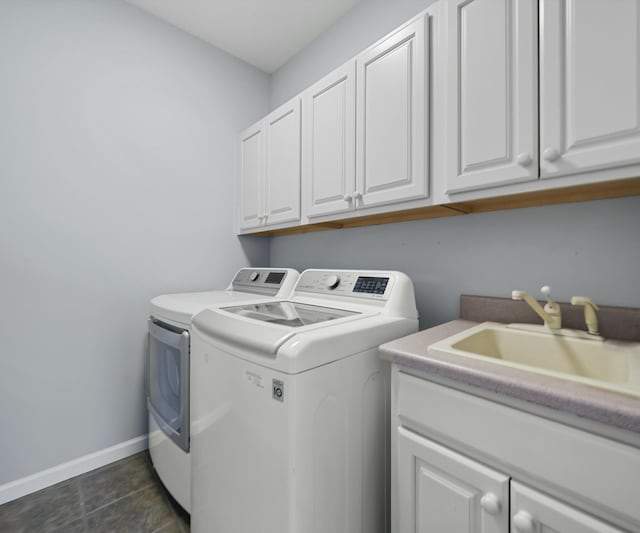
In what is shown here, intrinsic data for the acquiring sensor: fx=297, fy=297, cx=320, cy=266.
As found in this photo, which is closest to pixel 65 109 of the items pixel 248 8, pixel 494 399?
pixel 248 8

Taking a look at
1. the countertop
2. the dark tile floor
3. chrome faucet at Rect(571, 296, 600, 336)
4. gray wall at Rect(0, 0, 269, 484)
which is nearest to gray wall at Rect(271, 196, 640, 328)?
chrome faucet at Rect(571, 296, 600, 336)

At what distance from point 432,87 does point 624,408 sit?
3.90ft

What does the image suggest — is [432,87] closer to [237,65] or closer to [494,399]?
[494,399]

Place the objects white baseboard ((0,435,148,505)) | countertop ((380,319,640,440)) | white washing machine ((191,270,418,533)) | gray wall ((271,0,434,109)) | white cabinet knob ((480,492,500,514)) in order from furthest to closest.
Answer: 1. gray wall ((271,0,434,109))
2. white baseboard ((0,435,148,505))
3. white washing machine ((191,270,418,533))
4. white cabinet knob ((480,492,500,514))
5. countertop ((380,319,640,440))

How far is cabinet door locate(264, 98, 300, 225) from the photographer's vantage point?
184 centimetres

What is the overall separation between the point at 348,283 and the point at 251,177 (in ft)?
4.01

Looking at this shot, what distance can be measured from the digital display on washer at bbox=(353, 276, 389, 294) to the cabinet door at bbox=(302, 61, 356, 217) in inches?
15.2

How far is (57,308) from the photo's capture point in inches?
64.9

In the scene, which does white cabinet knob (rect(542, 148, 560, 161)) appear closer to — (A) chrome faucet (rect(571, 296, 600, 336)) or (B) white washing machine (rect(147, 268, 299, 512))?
(A) chrome faucet (rect(571, 296, 600, 336))

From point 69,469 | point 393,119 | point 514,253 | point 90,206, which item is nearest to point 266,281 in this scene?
point 90,206

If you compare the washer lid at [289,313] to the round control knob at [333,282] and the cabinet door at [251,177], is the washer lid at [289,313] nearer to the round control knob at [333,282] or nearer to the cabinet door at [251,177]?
the round control knob at [333,282]

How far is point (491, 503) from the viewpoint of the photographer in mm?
707

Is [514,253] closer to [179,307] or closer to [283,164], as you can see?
[283,164]

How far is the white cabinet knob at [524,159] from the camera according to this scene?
36.9 inches
